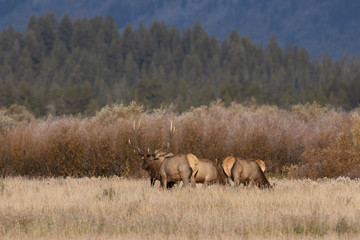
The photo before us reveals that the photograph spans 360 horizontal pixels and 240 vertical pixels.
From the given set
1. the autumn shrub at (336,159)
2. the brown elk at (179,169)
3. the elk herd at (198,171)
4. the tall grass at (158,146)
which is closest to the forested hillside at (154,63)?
the tall grass at (158,146)

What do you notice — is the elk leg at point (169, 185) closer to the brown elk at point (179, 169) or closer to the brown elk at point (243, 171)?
the brown elk at point (179, 169)

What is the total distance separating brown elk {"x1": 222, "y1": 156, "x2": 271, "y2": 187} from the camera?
46.6 feet

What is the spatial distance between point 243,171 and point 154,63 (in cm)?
Answer: 14104

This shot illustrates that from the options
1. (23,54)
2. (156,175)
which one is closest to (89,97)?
(23,54)

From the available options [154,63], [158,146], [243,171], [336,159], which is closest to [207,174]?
[243,171]

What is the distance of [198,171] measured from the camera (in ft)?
46.8

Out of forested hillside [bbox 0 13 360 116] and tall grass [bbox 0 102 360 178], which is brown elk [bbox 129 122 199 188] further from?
forested hillside [bbox 0 13 360 116]

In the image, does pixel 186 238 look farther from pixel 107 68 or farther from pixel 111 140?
pixel 107 68

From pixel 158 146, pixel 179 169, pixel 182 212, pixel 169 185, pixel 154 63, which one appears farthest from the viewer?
pixel 154 63

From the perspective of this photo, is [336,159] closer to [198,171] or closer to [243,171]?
[243,171]

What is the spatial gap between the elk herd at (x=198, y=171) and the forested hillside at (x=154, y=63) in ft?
304

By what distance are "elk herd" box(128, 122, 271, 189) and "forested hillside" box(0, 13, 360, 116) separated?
304 feet

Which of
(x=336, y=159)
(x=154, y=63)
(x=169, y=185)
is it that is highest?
(x=154, y=63)

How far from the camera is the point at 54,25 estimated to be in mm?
178875
